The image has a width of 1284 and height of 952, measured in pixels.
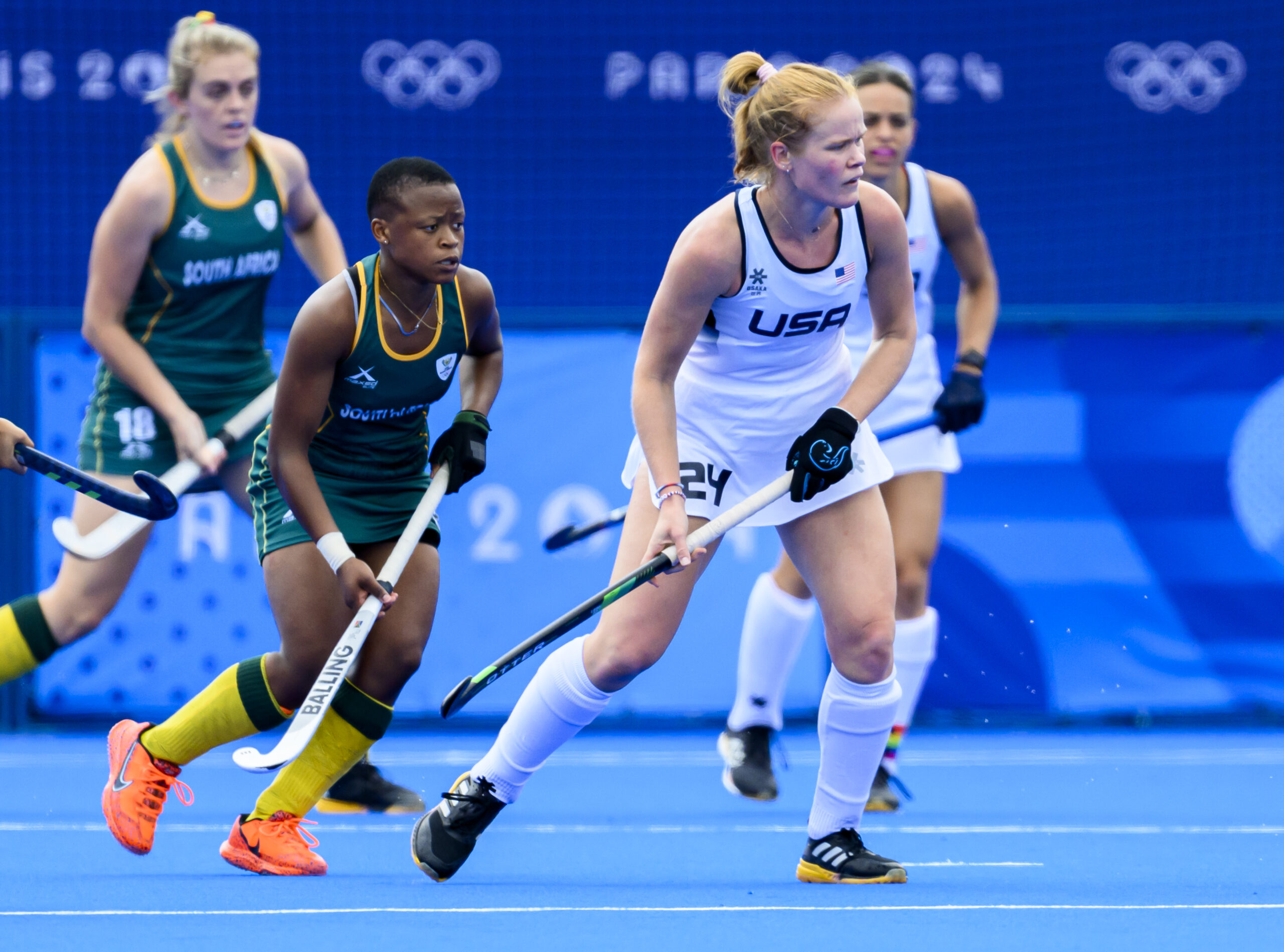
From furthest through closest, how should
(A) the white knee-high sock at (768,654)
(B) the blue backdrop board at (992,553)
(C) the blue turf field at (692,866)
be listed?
(B) the blue backdrop board at (992,553) < (A) the white knee-high sock at (768,654) < (C) the blue turf field at (692,866)

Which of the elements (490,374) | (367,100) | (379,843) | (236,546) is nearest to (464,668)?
(236,546)

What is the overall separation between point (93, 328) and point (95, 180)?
18.2 feet

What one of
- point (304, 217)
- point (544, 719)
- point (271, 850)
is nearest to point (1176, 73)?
point (304, 217)

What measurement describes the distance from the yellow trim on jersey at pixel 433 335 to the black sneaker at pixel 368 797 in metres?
1.34

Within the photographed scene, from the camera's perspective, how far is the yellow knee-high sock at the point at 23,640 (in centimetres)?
407

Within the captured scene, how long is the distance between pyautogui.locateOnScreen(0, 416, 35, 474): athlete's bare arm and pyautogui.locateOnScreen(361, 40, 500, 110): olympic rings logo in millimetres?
6318

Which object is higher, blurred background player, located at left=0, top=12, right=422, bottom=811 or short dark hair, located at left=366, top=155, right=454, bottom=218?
short dark hair, located at left=366, top=155, right=454, bottom=218

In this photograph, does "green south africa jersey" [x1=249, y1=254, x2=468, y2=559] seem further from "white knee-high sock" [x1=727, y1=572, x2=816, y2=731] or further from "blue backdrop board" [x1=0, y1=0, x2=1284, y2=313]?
"blue backdrop board" [x1=0, y1=0, x2=1284, y2=313]

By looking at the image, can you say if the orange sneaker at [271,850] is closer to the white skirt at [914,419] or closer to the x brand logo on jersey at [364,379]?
the x brand logo on jersey at [364,379]

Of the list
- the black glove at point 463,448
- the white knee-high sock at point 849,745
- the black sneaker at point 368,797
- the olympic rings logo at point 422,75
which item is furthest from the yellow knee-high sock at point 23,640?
the olympic rings logo at point 422,75

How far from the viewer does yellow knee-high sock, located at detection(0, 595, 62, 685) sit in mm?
4070

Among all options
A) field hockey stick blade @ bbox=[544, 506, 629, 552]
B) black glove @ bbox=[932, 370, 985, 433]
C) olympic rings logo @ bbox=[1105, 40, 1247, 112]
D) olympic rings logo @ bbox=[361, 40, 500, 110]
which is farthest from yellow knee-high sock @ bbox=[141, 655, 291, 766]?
olympic rings logo @ bbox=[1105, 40, 1247, 112]

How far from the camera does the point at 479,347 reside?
3635 millimetres

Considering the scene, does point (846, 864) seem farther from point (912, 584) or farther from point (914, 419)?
point (914, 419)
